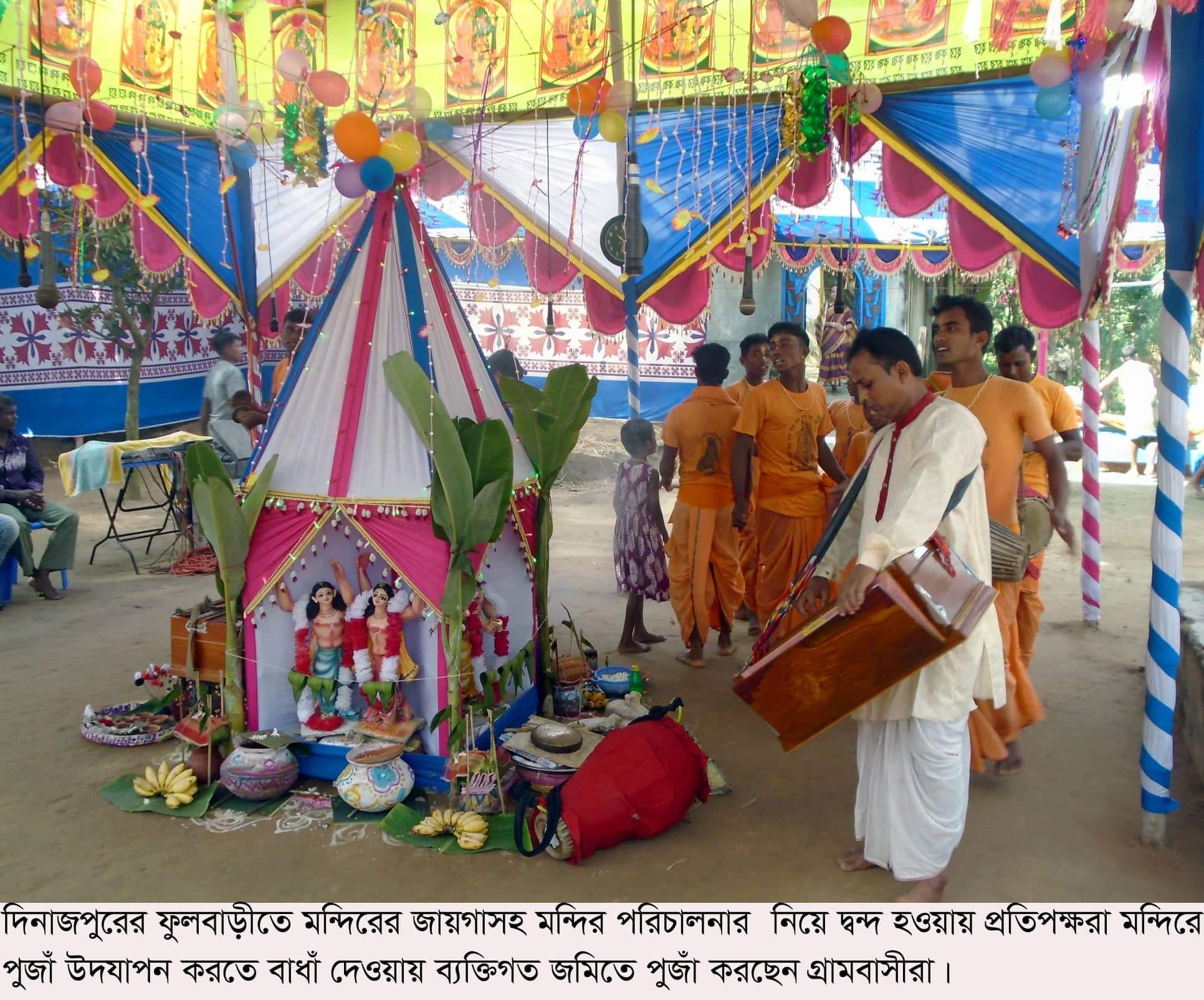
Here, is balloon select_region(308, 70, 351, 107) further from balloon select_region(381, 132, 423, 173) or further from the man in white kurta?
the man in white kurta

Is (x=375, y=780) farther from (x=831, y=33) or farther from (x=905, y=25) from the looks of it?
(x=905, y=25)

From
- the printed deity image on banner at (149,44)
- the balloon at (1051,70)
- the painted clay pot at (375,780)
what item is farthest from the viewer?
the printed deity image on banner at (149,44)

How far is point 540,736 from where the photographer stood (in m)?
4.04

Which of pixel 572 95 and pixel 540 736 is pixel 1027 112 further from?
pixel 540 736

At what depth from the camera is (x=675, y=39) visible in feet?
20.4

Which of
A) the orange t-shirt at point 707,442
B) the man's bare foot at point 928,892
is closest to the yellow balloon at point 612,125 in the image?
the orange t-shirt at point 707,442

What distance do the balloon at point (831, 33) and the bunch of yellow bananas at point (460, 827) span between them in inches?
163

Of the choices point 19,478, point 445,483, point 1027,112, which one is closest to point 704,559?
point 445,483

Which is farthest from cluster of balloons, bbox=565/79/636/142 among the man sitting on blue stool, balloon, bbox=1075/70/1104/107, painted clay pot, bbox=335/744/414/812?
the man sitting on blue stool

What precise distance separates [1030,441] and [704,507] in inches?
71.1

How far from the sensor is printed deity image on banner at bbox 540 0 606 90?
6.35 metres

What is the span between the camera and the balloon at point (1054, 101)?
504 cm

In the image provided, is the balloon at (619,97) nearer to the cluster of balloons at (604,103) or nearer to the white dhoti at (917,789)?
the cluster of balloons at (604,103)

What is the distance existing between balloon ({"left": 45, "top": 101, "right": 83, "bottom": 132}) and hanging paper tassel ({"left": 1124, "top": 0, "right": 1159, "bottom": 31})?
5.61 meters
